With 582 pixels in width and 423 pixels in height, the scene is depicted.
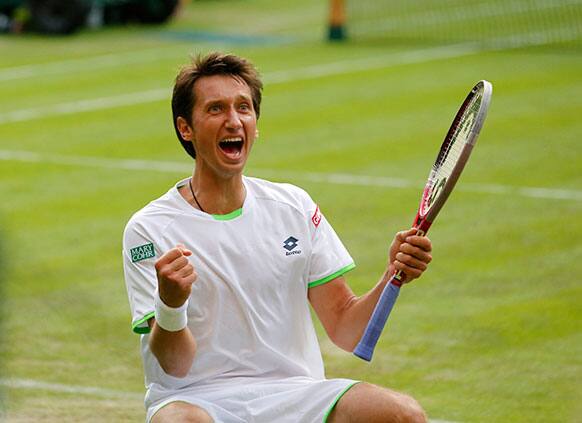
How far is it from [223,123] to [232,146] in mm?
101

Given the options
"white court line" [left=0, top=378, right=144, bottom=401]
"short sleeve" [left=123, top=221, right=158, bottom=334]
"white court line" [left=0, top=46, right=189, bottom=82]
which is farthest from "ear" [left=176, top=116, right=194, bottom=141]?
"white court line" [left=0, top=46, right=189, bottom=82]

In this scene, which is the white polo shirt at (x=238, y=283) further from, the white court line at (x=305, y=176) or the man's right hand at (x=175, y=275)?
the white court line at (x=305, y=176)

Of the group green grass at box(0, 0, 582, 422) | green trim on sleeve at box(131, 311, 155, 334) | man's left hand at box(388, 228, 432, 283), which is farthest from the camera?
green grass at box(0, 0, 582, 422)

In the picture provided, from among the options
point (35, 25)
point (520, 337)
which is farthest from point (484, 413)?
point (35, 25)

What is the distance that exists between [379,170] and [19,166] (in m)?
3.73

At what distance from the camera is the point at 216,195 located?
18.6 ft

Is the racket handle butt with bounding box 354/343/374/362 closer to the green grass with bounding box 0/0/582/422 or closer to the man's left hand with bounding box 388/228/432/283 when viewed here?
the man's left hand with bounding box 388/228/432/283

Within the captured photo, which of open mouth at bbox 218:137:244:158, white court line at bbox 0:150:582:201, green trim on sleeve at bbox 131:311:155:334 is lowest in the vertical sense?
white court line at bbox 0:150:582:201

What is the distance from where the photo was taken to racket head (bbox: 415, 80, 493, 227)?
16.4 ft

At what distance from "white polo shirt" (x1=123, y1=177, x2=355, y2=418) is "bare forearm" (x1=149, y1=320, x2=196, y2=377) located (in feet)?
0.52

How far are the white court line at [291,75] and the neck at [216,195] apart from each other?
12.6 meters

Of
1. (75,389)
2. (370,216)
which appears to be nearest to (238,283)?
(75,389)

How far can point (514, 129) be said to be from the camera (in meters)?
16.1

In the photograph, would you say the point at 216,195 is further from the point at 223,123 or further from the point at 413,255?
the point at 413,255
